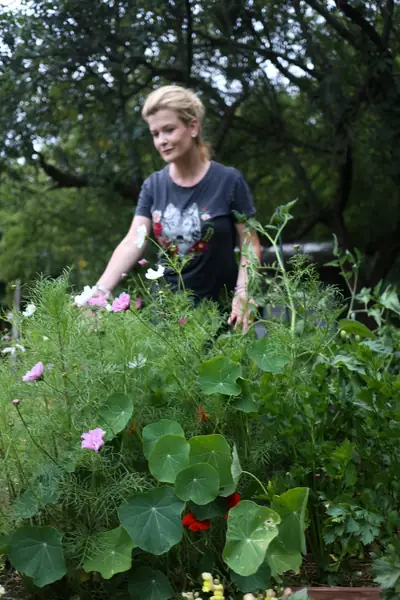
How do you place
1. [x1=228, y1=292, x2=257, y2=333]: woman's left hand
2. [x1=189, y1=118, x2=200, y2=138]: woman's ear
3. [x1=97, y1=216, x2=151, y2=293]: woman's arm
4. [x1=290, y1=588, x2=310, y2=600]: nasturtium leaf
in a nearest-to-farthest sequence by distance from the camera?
[x1=290, y1=588, x2=310, y2=600]: nasturtium leaf → [x1=228, y1=292, x2=257, y2=333]: woman's left hand → [x1=97, y1=216, x2=151, y2=293]: woman's arm → [x1=189, y1=118, x2=200, y2=138]: woman's ear

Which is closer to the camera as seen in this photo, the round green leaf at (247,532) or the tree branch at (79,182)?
the round green leaf at (247,532)

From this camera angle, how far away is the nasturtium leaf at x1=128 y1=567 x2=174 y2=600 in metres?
1.84

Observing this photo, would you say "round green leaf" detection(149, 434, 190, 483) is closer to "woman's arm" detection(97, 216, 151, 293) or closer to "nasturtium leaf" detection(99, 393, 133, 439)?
"nasturtium leaf" detection(99, 393, 133, 439)

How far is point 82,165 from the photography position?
8672 mm

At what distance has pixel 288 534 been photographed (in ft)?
5.89

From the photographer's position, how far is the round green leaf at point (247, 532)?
173 cm

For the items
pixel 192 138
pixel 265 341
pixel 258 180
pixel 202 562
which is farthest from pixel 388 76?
pixel 202 562

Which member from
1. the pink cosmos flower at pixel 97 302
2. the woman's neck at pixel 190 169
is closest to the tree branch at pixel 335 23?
the woman's neck at pixel 190 169

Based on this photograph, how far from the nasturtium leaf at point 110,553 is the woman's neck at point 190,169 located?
1823 millimetres

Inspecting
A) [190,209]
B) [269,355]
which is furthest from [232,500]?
[190,209]

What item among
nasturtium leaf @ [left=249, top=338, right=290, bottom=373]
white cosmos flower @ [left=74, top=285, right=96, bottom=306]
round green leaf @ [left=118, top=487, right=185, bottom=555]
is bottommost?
round green leaf @ [left=118, top=487, right=185, bottom=555]

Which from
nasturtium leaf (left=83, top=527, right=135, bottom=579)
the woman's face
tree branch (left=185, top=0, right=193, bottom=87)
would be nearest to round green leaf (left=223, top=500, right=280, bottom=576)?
nasturtium leaf (left=83, top=527, right=135, bottom=579)

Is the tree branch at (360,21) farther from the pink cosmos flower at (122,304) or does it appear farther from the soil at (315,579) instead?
the soil at (315,579)

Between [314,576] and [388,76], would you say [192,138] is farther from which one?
[388,76]
